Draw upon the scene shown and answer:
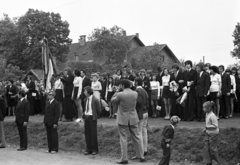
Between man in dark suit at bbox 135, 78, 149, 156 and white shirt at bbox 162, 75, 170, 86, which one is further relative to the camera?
white shirt at bbox 162, 75, 170, 86

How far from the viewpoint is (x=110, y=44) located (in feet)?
191

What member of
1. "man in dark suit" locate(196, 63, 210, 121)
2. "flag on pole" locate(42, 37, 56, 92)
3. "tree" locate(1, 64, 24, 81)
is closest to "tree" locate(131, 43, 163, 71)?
"tree" locate(1, 64, 24, 81)

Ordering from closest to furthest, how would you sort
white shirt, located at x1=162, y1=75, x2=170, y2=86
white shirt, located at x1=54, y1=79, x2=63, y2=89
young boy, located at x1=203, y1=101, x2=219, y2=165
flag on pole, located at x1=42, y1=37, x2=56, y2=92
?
1. young boy, located at x1=203, y1=101, x2=219, y2=165
2. white shirt, located at x1=162, y1=75, x2=170, y2=86
3. white shirt, located at x1=54, y1=79, x2=63, y2=89
4. flag on pole, located at x1=42, y1=37, x2=56, y2=92

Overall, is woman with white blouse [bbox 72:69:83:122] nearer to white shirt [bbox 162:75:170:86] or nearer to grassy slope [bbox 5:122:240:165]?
grassy slope [bbox 5:122:240:165]

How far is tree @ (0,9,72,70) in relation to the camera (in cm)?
5412

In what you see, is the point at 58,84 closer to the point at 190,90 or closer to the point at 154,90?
the point at 154,90

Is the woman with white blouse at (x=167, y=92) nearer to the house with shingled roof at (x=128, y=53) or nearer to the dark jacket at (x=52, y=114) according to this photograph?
the dark jacket at (x=52, y=114)

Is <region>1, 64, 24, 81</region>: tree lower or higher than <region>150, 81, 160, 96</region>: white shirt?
higher

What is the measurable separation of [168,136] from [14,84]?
14.1 m

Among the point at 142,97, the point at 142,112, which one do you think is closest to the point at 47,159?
the point at 142,112

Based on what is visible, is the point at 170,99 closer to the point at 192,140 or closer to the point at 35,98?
the point at 192,140

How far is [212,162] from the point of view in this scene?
9359 mm

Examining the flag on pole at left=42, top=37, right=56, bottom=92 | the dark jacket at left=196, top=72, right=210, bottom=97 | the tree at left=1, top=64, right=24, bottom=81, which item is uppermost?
the tree at left=1, top=64, right=24, bottom=81

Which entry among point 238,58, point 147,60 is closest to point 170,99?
point 147,60
